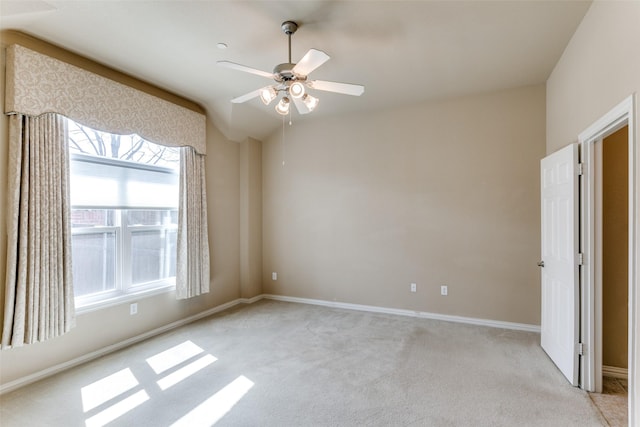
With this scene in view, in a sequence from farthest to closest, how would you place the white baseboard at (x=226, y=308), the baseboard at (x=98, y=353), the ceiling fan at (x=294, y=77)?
the white baseboard at (x=226, y=308), the baseboard at (x=98, y=353), the ceiling fan at (x=294, y=77)

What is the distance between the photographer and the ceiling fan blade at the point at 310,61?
6.93ft

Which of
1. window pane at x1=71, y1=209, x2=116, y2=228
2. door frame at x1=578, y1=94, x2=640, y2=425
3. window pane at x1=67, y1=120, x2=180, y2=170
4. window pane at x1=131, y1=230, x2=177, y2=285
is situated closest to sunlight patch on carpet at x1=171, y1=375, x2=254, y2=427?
window pane at x1=131, y1=230, x2=177, y2=285

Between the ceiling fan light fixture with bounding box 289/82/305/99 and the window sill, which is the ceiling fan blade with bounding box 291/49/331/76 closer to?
the ceiling fan light fixture with bounding box 289/82/305/99

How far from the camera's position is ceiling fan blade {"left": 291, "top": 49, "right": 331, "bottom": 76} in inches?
83.1

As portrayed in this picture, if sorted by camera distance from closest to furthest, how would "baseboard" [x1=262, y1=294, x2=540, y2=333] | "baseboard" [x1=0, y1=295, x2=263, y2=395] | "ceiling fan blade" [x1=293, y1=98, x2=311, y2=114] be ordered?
"baseboard" [x1=0, y1=295, x2=263, y2=395], "ceiling fan blade" [x1=293, y1=98, x2=311, y2=114], "baseboard" [x1=262, y1=294, x2=540, y2=333]

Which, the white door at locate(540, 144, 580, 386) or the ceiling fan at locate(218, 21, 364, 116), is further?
the white door at locate(540, 144, 580, 386)

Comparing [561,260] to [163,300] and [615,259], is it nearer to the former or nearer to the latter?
[615,259]

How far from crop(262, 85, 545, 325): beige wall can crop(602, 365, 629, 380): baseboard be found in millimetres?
1035

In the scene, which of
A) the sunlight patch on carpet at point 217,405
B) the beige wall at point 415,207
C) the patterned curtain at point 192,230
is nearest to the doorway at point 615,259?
the beige wall at point 415,207

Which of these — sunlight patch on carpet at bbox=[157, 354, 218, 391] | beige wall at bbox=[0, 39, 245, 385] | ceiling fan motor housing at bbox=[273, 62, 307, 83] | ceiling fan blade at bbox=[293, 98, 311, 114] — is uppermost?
ceiling fan motor housing at bbox=[273, 62, 307, 83]

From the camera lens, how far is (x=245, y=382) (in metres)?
2.65

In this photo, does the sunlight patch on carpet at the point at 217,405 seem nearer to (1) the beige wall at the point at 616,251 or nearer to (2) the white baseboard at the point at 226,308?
(2) the white baseboard at the point at 226,308

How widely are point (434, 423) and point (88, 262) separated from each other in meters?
3.44

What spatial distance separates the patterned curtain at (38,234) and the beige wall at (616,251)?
4.79 m
